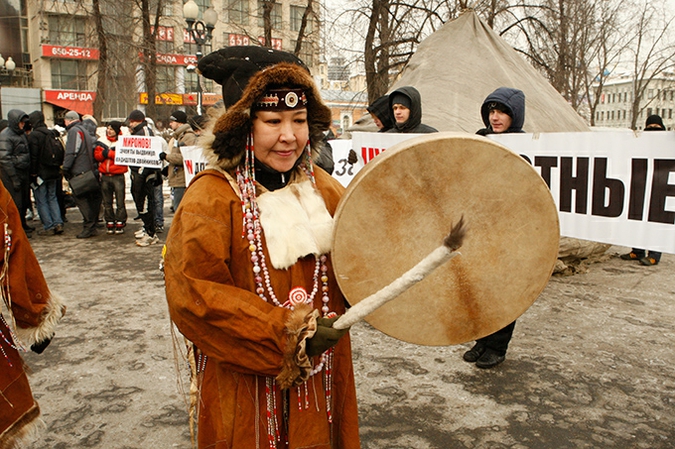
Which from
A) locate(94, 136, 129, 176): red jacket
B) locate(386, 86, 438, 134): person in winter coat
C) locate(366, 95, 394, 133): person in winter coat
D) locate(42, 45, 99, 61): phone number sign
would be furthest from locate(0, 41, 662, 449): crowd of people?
locate(42, 45, 99, 61): phone number sign

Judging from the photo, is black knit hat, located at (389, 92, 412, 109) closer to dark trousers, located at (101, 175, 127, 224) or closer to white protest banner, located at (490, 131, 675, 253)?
white protest banner, located at (490, 131, 675, 253)

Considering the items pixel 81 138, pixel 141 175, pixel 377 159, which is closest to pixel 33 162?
pixel 81 138

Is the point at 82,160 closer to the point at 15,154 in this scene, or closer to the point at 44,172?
the point at 44,172

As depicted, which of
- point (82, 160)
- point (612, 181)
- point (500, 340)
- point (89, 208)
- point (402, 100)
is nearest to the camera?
point (612, 181)

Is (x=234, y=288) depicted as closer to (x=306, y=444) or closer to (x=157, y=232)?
(x=306, y=444)

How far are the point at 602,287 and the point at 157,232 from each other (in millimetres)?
6686

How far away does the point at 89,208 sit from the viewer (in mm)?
8883

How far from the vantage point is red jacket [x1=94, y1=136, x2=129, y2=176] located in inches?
330

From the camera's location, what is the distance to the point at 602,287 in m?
5.94

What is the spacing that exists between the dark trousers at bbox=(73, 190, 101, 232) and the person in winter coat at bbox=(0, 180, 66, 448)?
6933mm

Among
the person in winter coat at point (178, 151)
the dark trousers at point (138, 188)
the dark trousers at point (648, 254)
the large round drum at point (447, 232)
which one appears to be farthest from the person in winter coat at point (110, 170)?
the large round drum at point (447, 232)

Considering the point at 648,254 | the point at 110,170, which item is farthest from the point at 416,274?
the point at 110,170

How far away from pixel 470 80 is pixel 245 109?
770 cm

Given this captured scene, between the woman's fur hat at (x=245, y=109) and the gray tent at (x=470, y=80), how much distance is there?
6207 millimetres
